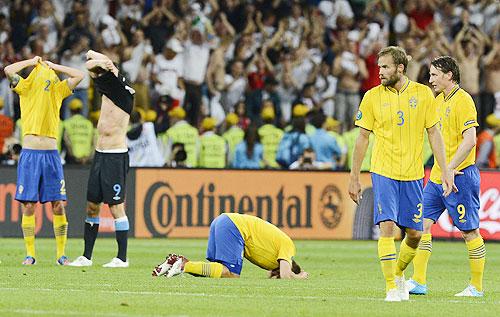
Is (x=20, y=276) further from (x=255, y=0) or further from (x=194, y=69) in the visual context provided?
(x=255, y=0)

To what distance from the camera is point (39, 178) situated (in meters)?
16.5

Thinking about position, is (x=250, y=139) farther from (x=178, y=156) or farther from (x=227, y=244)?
(x=227, y=244)

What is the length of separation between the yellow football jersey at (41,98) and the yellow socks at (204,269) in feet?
11.2

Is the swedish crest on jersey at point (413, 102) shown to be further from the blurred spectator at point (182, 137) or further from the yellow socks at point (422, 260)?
the blurred spectator at point (182, 137)

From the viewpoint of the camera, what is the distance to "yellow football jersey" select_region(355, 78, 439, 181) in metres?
11.9

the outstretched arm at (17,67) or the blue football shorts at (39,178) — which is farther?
the blue football shorts at (39,178)

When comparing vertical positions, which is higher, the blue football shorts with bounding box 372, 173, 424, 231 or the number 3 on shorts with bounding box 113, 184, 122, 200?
the blue football shorts with bounding box 372, 173, 424, 231

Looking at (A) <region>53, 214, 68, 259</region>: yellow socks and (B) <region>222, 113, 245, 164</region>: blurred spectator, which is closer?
(A) <region>53, 214, 68, 259</region>: yellow socks

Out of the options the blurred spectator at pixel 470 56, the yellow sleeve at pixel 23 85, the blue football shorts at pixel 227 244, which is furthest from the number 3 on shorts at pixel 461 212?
the blurred spectator at pixel 470 56

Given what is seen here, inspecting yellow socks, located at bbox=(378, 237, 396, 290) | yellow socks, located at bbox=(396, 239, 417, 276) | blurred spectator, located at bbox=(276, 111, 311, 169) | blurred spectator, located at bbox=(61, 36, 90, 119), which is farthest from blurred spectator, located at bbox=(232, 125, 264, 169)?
yellow socks, located at bbox=(378, 237, 396, 290)

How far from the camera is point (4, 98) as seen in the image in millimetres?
26234

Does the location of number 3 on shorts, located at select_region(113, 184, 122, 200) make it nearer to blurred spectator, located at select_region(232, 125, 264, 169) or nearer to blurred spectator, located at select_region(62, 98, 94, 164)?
blurred spectator, located at select_region(62, 98, 94, 164)

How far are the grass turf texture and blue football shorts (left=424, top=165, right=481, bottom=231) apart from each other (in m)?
0.77

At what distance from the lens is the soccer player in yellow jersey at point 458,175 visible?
42.8ft
